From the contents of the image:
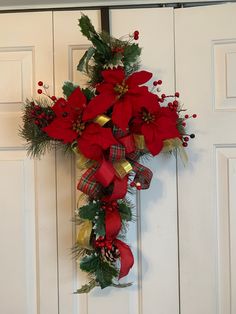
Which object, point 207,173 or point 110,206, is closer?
point 110,206

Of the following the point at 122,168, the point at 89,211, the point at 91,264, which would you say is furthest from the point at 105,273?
the point at 122,168

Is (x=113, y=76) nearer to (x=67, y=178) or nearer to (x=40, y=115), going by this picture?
(x=40, y=115)

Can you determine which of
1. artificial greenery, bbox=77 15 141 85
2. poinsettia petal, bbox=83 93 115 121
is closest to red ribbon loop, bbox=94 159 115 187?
poinsettia petal, bbox=83 93 115 121

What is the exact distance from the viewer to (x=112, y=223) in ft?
2.30

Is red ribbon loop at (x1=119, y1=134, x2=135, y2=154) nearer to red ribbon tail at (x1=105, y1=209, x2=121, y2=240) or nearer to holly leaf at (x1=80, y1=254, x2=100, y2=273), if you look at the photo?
red ribbon tail at (x1=105, y1=209, x2=121, y2=240)

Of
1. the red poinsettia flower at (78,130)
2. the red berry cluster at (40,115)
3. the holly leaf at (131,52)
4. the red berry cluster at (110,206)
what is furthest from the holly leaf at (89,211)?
the holly leaf at (131,52)

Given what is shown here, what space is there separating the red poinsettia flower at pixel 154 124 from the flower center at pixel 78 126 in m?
0.13

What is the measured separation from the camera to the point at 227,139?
0.82 m

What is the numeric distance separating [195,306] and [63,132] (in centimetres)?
62

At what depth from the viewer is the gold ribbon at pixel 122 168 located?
0.70m

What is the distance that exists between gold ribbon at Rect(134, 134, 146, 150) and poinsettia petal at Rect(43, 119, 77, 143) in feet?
0.50

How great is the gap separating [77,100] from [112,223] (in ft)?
1.03

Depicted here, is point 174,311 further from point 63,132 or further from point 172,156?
point 63,132

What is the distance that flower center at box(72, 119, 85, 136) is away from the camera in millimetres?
693
